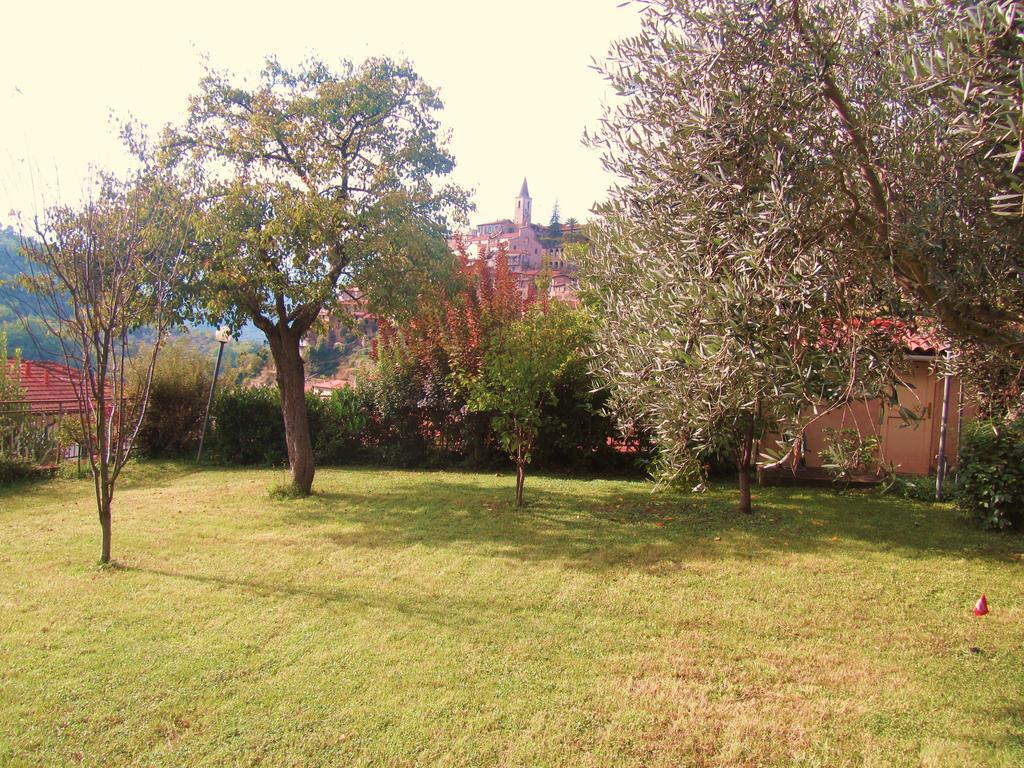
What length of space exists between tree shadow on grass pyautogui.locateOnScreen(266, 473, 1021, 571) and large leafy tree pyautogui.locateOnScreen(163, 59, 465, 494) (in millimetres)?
2224

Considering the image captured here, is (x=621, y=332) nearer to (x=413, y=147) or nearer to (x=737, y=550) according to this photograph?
(x=737, y=550)

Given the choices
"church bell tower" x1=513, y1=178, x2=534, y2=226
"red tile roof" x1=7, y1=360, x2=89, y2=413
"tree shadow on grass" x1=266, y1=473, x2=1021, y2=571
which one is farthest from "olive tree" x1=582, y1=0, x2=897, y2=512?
"church bell tower" x1=513, y1=178, x2=534, y2=226

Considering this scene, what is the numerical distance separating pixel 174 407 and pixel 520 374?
399 inches

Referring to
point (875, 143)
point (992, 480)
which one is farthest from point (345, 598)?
point (992, 480)

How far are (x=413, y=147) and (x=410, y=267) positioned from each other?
2018 millimetres

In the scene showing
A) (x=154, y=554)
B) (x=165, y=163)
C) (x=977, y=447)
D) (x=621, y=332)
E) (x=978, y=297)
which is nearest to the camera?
(x=978, y=297)

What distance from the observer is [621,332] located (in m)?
4.68

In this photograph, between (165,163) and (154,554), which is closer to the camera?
(154,554)

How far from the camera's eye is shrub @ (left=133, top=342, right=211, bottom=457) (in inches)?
616

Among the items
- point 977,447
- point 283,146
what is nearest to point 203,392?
point 283,146

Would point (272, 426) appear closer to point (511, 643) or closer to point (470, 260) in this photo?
point (470, 260)

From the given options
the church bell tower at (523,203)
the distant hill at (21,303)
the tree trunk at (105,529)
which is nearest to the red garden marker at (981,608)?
the tree trunk at (105,529)

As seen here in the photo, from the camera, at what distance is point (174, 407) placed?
1585 cm

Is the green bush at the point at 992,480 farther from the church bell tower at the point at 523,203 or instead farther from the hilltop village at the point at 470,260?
the church bell tower at the point at 523,203
